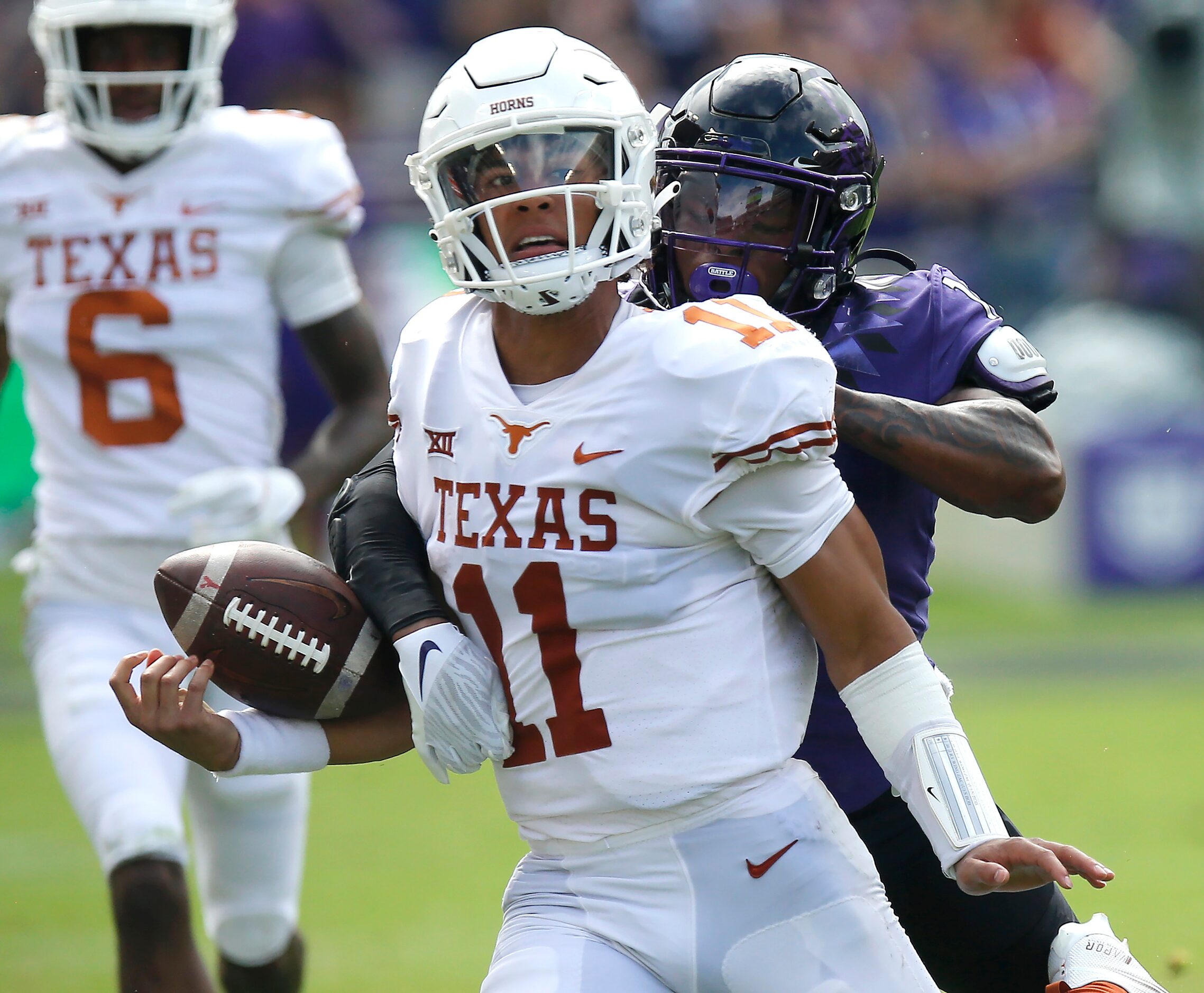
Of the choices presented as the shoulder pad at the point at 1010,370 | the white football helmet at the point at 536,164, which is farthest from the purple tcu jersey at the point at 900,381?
the white football helmet at the point at 536,164

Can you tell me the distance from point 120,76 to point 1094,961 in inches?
108

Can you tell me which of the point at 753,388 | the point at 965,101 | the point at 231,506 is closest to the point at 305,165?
the point at 231,506

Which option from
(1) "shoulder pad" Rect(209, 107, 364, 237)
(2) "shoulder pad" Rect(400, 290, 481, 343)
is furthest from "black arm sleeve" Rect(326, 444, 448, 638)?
(1) "shoulder pad" Rect(209, 107, 364, 237)

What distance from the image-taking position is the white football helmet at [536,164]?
2.44m

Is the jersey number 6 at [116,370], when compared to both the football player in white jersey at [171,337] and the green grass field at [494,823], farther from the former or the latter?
the green grass field at [494,823]

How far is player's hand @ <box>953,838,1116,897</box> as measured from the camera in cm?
229

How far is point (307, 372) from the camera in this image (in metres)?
10.1

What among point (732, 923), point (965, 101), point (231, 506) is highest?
point (732, 923)

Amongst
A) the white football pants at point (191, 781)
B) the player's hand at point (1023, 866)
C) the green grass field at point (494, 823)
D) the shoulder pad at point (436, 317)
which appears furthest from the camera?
the green grass field at point (494, 823)

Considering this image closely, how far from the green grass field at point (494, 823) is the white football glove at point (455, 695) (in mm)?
2200

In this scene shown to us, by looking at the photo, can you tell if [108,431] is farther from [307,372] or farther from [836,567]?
[307,372]

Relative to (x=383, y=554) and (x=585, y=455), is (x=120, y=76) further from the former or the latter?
(x=585, y=455)

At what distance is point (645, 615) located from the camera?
2396 mm

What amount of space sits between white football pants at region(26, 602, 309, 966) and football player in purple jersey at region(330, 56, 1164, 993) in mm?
1149
